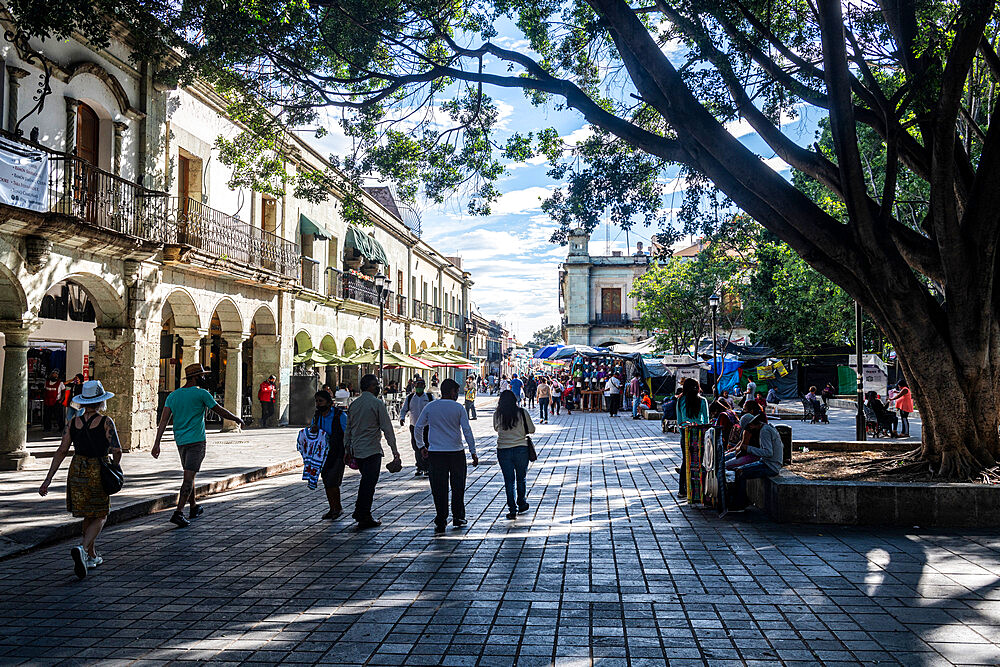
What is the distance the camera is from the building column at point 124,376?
15.0 meters

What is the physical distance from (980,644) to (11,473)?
12472mm

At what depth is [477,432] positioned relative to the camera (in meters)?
21.9

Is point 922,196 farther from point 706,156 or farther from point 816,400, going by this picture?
point 706,156

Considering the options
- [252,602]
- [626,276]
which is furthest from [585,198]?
[626,276]

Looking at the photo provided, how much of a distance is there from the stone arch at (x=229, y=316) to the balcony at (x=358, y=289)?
28.1 feet

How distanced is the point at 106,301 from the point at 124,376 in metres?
1.52

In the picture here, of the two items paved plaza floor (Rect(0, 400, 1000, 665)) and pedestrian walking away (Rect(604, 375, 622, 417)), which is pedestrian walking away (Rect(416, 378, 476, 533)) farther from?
pedestrian walking away (Rect(604, 375, 622, 417))

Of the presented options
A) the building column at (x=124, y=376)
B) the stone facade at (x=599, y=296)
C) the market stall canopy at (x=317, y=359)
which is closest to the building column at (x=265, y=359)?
the market stall canopy at (x=317, y=359)

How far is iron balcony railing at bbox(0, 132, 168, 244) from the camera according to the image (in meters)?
11.8

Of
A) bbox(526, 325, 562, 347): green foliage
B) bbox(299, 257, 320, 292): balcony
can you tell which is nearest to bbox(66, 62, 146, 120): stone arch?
bbox(299, 257, 320, 292): balcony

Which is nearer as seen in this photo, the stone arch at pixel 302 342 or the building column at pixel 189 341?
the building column at pixel 189 341

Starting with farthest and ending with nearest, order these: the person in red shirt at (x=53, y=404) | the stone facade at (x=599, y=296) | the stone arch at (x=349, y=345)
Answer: the stone facade at (x=599, y=296)
the stone arch at (x=349, y=345)
the person in red shirt at (x=53, y=404)

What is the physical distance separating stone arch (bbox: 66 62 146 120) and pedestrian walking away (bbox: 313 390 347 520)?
898 centimetres

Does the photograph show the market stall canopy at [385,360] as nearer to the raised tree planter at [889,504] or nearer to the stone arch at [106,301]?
the stone arch at [106,301]
